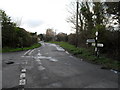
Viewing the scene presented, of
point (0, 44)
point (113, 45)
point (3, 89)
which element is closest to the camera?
point (3, 89)

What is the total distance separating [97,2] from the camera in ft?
42.9

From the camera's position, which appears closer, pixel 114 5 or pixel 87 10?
pixel 114 5

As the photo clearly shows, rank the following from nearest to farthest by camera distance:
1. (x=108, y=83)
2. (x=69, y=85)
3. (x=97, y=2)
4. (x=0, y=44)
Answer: (x=69, y=85) → (x=108, y=83) → (x=97, y=2) → (x=0, y=44)

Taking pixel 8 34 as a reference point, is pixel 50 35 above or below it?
above

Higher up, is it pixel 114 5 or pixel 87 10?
pixel 87 10

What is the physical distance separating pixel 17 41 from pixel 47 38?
→ 194ft

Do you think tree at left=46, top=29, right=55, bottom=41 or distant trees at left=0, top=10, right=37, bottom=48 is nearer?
distant trees at left=0, top=10, right=37, bottom=48

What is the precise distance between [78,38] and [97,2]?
21.3 feet

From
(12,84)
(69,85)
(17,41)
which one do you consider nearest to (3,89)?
(12,84)

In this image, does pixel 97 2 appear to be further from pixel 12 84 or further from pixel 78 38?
pixel 12 84

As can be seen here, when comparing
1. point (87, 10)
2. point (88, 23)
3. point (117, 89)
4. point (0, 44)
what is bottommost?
point (117, 89)

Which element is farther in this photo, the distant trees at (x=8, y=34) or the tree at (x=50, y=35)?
the tree at (x=50, y=35)

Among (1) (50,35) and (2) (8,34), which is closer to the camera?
(2) (8,34)

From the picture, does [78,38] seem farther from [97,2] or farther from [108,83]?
[108,83]
